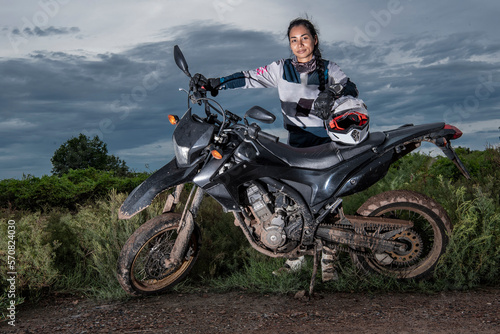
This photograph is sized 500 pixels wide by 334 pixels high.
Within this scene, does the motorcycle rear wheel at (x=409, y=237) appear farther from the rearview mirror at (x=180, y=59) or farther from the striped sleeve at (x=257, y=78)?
the rearview mirror at (x=180, y=59)

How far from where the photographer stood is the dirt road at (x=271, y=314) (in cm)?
399

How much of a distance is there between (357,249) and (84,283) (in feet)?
9.72

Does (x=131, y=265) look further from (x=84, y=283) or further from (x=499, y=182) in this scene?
(x=499, y=182)

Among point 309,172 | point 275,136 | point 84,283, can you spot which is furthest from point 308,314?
point 84,283

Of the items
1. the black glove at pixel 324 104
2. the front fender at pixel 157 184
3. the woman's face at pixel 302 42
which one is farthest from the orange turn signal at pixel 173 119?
the woman's face at pixel 302 42

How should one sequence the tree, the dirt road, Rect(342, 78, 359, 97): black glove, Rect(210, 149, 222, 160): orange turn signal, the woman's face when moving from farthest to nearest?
the tree → the woman's face → Rect(342, 78, 359, 97): black glove → Rect(210, 149, 222, 160): orange turn signal → the dirt road

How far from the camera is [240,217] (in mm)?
4441

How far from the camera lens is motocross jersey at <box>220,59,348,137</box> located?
5121mm

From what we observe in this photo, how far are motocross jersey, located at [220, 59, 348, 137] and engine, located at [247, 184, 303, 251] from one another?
1.06 m

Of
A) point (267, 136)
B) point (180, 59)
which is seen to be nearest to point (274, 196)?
point (267, 136)

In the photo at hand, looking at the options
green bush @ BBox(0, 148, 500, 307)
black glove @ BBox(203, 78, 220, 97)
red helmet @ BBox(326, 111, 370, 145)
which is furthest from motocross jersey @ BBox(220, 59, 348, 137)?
green bush @ BBox(0, 148, 500, 307)

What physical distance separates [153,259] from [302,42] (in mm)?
2609

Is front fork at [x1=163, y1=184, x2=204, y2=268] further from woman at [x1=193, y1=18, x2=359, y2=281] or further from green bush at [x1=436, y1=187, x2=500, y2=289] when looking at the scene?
green bush at [x1=436, y1=187, x2=500, y2=289]

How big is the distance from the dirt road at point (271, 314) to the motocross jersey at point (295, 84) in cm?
176
